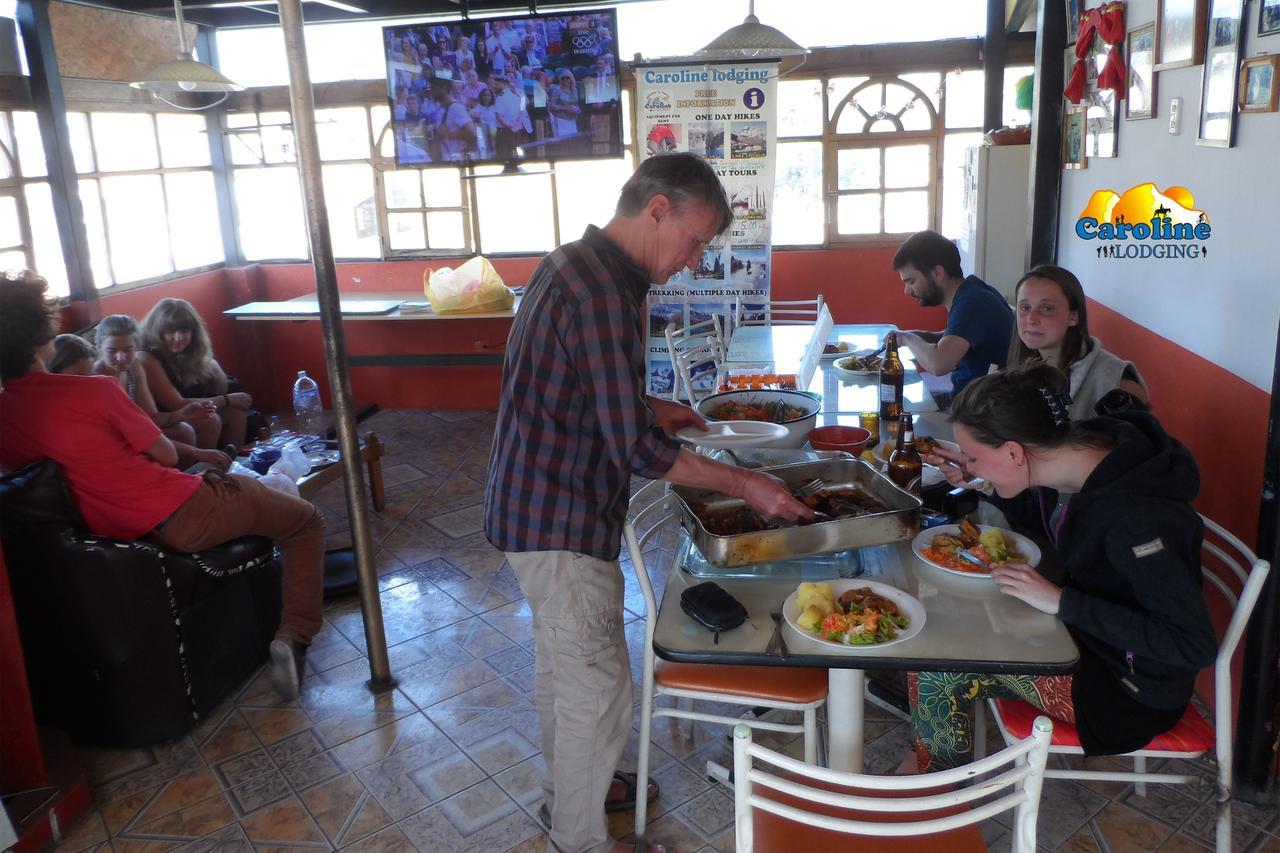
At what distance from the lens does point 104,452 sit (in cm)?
270

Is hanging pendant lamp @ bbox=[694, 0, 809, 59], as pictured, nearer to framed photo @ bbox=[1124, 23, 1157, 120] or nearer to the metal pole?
framed photo @ bbox=[1124, 23, 1157, 120]

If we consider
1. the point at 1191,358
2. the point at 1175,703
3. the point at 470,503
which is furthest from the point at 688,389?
the point at 1175,703

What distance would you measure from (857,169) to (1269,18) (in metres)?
3.79

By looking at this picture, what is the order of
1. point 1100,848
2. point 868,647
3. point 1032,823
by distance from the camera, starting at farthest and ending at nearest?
point 1100,848 → point 868,647 → point 1032,823

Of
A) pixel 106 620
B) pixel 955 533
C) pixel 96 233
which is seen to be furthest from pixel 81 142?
pixel 955 533

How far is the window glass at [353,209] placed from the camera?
6.61 meters

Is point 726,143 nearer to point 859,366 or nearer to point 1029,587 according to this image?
point 859,366

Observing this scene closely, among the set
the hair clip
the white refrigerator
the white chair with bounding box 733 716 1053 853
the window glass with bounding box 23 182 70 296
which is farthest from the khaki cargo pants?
the window glass with bounding box 23 182 70 296

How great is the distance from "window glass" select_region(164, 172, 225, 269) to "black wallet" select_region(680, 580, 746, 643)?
18.9 ft

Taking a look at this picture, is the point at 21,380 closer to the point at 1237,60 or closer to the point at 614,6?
the point at 1237,60

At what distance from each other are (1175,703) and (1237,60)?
182cm

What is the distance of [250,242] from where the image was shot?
6938mm

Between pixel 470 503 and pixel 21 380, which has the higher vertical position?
pixel 21 380

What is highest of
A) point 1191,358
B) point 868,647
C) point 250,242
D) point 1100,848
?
point 250,242
